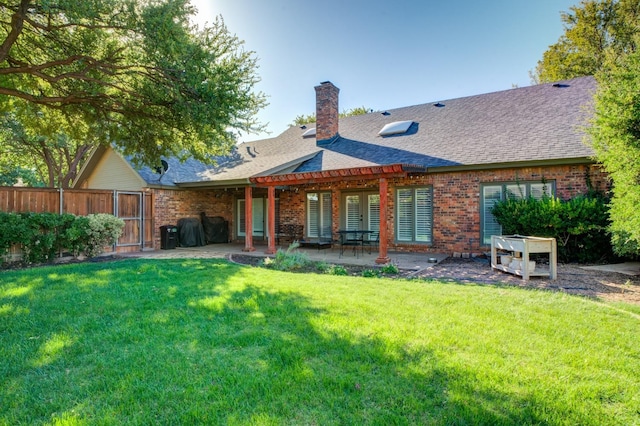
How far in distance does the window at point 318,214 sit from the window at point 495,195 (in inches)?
204

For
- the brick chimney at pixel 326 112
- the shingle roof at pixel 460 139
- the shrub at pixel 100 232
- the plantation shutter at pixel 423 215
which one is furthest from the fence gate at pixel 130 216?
the plantation shutter at pixel 423 215

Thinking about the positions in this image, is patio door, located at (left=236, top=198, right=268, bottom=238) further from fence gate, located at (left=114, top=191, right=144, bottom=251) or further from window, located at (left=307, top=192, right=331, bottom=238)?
fence gate, located at (left=114, top=191, right=144, bottom=251)

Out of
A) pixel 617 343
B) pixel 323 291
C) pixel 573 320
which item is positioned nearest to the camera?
pixel 617 343

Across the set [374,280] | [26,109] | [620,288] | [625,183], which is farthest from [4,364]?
[26,109]

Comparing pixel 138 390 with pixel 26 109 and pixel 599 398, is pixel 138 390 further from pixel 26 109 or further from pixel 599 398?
pixel 26 109

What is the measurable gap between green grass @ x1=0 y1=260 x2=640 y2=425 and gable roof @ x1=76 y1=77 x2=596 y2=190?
566cm

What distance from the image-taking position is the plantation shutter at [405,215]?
11.2m

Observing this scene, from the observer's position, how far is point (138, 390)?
8.39 feet

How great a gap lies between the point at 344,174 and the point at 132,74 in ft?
18.5

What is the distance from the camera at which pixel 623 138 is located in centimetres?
643

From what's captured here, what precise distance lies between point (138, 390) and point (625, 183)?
26.8ft

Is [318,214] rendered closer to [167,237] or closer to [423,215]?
[423,215]

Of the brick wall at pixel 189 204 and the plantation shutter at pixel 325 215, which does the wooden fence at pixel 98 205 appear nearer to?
the brick wall at pixel 189 204

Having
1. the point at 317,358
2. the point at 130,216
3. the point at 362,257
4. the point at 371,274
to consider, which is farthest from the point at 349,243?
the point at 317,358
